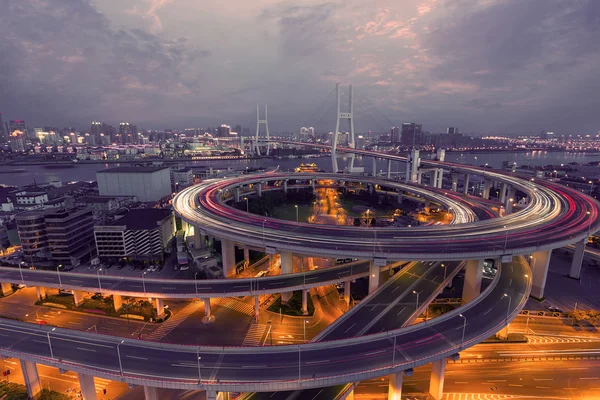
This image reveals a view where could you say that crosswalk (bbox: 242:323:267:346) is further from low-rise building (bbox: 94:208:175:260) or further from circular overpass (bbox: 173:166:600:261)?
low-rise building (bbox: 94:208:175:260)

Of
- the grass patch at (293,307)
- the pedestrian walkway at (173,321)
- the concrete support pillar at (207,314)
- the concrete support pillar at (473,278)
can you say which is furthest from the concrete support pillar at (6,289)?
the concrete support pillar at (473,278)

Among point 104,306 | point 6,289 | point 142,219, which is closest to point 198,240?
point 142,219

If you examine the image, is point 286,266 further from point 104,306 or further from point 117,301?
point 104,306

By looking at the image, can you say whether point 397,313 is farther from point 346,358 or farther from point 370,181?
point 370,181

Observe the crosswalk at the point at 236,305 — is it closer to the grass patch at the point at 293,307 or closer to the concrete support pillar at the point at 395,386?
the grass patch at the point at 293,307

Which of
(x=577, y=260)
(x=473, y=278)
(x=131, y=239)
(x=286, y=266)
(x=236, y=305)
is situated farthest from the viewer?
(x=131, y=239)

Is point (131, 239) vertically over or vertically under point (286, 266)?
under

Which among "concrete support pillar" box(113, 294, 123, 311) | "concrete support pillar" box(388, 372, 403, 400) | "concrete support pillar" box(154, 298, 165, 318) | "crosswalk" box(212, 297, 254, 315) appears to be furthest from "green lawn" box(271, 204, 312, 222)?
"concrete support pillar" box(388, 372, 403, 400)
